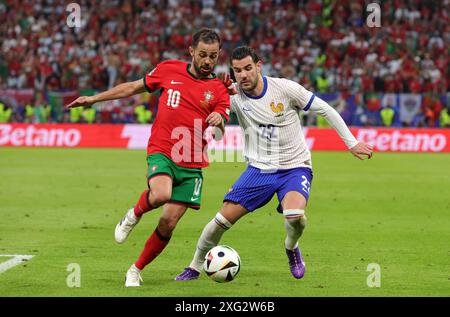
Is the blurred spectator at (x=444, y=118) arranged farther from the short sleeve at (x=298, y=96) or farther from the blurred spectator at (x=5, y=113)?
the short sleeve at (x=298, y=96)

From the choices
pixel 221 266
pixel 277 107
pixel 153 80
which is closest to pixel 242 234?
pixel 277 107

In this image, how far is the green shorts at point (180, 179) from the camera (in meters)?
8.16

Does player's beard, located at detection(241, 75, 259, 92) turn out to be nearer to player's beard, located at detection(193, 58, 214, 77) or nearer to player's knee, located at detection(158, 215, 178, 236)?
player's beard, located at detection(193, 58, 214, 77)

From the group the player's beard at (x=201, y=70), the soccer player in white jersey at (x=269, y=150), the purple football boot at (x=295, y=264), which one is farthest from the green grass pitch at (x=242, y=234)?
the player's beard at (x=201, y=70)

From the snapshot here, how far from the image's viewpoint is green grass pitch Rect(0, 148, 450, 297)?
828 cm

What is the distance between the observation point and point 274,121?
8781mm

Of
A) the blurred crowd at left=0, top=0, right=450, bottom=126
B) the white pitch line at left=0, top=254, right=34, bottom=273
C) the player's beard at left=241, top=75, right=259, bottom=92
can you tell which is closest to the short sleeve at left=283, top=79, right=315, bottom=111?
the player's beard at left=241, top=75, right=259, bottom=92

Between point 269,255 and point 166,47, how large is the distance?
25071mm

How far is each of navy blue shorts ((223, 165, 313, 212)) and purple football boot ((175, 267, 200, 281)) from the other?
0.79 m

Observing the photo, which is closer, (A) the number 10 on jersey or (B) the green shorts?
(B) the green shorts

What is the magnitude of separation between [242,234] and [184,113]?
4.23 m

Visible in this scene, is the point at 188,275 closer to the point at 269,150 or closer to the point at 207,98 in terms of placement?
the point at 269,150

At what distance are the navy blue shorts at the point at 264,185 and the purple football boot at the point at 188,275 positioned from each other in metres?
0.79

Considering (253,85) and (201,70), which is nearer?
(201,70)
